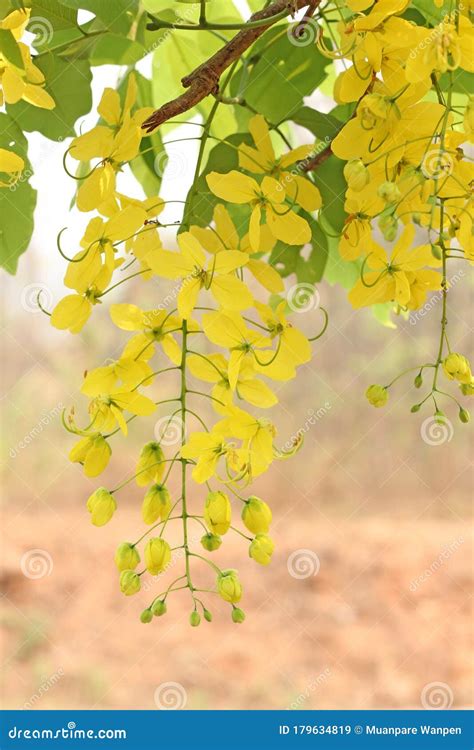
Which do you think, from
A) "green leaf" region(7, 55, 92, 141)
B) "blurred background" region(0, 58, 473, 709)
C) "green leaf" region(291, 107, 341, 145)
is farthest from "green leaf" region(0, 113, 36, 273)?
"blurred background" region(0, 58, 473, 709)

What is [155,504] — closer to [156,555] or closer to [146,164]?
[156,555]

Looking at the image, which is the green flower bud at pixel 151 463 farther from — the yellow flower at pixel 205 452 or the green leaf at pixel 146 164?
the green leaf at pixel 146 164

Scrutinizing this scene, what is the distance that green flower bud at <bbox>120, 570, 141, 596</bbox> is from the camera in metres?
0.28

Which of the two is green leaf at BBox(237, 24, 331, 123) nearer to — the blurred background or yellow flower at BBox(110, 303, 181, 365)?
yellow flower at BBox(110, 303, 181, 365)

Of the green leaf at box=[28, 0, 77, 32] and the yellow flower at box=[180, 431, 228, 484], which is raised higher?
the green leaf at box=[28, 0, 77, 32]

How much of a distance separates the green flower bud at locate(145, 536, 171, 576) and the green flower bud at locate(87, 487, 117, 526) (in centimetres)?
2

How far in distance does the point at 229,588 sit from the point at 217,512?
3 cm

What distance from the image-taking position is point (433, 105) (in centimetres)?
26

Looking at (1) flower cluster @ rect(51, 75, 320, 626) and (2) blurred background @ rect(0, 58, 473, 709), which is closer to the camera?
(1) flower cluster @ rect(51, 75, 320, 626)

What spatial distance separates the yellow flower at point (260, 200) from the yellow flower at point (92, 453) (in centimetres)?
8

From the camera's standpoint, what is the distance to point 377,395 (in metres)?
0.30

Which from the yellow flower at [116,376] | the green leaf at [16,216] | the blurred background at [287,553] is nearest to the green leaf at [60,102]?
the green leaf at [16,216]

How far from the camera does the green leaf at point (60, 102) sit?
1.05 ft

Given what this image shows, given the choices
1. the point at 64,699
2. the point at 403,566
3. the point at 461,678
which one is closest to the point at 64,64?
the point at 64,699
